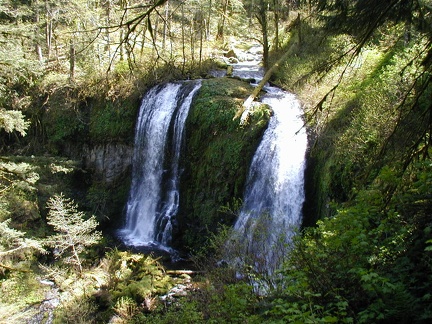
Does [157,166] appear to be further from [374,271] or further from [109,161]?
[374,271]

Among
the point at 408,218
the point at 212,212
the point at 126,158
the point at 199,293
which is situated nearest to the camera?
the point at 408,218

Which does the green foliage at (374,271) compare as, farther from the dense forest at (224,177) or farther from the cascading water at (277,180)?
the cascading water at (277,180)

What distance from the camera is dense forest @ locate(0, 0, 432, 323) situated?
10.8ft

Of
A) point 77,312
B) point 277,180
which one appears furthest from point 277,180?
point 77,312

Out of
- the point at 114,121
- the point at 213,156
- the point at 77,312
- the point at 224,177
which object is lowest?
the point at 77,312

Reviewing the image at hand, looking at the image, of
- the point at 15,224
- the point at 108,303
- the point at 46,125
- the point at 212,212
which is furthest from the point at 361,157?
the point at 46,125

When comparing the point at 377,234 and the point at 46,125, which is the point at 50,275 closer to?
the point at 46,125

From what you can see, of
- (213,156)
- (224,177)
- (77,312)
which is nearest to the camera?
(77,312)

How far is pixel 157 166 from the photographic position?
14.1 meters

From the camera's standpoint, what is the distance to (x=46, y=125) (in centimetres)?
1664

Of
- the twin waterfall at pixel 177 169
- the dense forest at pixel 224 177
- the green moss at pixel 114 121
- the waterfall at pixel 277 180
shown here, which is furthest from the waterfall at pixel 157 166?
the waterfall at pixel 277 180

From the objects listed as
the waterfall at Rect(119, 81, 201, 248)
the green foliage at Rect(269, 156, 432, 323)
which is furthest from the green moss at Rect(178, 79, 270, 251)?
the green foliage at Rect(269, 156, 432, 323)

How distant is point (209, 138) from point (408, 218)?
30.7 ft

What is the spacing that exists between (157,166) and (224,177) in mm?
3610
